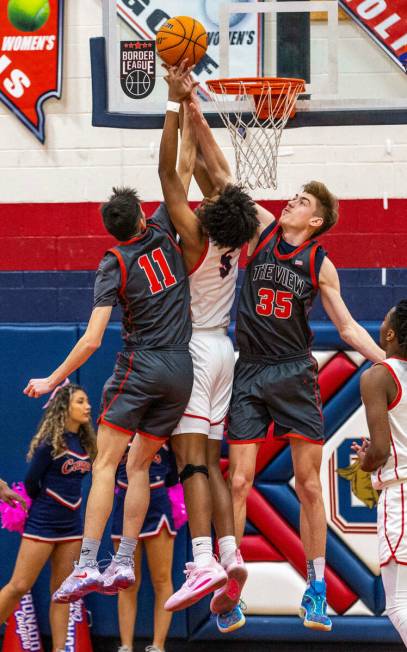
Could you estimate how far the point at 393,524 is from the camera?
561 centimetres

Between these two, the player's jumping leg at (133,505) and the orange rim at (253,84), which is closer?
the player's jumping leg at (133,505)

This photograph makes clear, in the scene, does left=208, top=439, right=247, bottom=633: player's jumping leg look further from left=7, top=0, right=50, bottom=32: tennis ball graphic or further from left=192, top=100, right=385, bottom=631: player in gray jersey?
left=7, top=0, right=50, bottom=32: tennis ball graphic

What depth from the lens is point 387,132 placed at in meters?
8.48

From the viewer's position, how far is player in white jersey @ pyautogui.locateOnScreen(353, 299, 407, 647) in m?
5.56

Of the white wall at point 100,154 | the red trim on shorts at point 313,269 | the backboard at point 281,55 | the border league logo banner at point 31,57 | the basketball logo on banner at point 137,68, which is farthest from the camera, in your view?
the border league logo banner at point 31,57

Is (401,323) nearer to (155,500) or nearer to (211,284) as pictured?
(211,284)

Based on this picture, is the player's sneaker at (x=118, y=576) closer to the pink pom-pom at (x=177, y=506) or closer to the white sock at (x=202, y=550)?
the white sock at (x=202, y=550)

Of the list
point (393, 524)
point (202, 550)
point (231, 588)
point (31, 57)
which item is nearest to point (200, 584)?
point (202, 550)

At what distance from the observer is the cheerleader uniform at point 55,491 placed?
27.0 feet

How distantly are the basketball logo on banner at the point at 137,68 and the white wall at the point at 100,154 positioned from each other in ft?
1.42

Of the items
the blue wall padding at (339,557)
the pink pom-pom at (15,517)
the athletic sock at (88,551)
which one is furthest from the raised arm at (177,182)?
the pink pom-pom at (15,517)

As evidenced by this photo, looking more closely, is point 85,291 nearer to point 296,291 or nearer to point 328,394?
point 328,394

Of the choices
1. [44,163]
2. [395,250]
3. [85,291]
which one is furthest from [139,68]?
[395,250]

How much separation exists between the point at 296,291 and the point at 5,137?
358 cm
